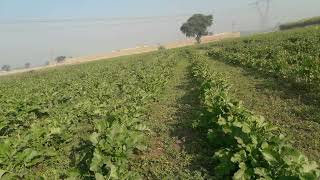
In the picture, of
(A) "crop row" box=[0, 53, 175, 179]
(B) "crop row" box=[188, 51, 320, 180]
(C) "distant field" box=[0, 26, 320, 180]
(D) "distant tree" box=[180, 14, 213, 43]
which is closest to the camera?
(B) "crop row" box=[188, 51, 320, 180]

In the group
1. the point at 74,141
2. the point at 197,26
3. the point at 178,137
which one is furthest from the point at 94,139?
the point at 197,26

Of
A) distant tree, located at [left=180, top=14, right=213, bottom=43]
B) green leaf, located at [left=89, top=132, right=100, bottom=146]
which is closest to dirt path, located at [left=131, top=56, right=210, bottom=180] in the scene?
green leaf, located at [left=89, top=132, right=100, bottom=146]

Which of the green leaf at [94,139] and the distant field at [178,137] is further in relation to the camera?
the green leaf at [94,139]

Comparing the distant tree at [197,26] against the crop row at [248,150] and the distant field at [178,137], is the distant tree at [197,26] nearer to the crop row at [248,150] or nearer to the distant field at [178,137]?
the distant field at [178,137]

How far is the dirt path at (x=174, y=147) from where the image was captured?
708 cm

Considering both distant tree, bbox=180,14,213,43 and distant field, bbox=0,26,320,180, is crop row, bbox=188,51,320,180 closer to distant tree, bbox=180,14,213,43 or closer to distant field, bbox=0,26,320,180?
distant field, bbox=0,26,320,180

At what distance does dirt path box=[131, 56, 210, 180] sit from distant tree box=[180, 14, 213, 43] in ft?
289

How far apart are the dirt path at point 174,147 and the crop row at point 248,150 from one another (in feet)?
1.24

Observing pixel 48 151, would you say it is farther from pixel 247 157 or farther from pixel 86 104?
pixel 247 157

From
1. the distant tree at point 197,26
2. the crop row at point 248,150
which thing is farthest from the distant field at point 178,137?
the distant tree at point 197,26

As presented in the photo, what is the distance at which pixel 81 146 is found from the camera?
914cm

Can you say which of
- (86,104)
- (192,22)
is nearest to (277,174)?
(86,104)

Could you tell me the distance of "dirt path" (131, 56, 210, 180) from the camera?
708cm

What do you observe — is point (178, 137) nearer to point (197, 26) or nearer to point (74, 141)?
point (74, 141)
